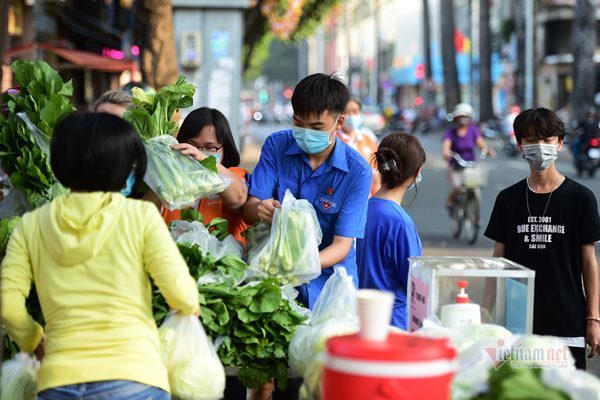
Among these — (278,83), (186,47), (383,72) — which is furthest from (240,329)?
(278,83)

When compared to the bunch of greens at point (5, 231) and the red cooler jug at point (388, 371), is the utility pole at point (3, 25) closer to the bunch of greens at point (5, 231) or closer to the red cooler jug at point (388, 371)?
the bunch of greens at point (5, 231)

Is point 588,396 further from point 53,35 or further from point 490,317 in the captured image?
point 53,35

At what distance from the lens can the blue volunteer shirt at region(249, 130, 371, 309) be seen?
475 cm

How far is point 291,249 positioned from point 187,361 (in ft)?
3.12

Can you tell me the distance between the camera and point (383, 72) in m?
112

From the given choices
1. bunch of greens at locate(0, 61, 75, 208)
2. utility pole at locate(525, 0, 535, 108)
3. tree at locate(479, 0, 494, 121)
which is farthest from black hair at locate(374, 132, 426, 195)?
tree at locate(479, 0, 494, 121)

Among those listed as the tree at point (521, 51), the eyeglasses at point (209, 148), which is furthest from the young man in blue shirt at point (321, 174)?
the tree at point (521, 51)

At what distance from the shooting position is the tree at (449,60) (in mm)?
53469

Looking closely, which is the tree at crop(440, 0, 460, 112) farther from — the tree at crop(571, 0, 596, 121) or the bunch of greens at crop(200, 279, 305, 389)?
the bunch of greens at crop(200, 279, 305, 389)

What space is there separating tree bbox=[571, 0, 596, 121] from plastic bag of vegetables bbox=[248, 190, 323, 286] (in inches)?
1283

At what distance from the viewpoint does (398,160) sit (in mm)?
5457

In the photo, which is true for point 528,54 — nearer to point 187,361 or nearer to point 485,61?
point 485,61

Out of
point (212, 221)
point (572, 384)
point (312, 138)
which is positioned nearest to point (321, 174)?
point (312, 138)

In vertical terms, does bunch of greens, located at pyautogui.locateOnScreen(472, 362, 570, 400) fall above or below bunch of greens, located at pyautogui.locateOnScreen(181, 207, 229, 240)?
below
